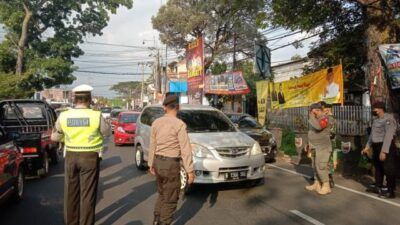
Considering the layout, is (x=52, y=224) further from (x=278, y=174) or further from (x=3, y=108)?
(x=3, y=108)

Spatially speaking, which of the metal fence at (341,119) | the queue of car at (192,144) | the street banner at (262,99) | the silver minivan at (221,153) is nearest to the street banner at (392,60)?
the metal fence at (341,119)

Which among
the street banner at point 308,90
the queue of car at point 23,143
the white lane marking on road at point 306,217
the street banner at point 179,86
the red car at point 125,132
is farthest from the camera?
the street banner at point 179,86

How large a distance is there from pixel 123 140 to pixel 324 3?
9956 mm

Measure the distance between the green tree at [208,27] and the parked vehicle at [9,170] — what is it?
30475 mm

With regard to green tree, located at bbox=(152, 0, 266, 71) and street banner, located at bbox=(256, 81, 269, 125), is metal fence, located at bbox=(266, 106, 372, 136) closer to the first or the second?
street banner, located at bbox=(256, 81, 269, 125)

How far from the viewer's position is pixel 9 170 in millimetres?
7230

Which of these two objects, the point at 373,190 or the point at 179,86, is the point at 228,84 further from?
the point at 179,86

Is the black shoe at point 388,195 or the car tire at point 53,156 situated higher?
the car tire at point 53,156

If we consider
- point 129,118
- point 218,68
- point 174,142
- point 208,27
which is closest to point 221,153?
Result: point 174,142

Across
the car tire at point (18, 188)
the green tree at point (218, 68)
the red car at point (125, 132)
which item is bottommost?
the car tire at point (18, 188)

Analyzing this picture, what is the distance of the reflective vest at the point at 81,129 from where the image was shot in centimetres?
563

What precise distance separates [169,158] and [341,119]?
1207 centimetres

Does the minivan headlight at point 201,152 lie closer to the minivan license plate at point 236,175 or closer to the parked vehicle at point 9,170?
the minivan license plate at point 236,175

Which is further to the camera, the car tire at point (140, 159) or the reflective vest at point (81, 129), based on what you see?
the car tire at point (140, 159)
